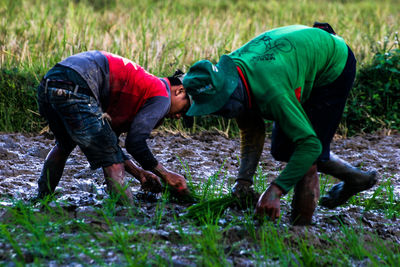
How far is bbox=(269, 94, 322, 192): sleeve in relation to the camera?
2363 mm

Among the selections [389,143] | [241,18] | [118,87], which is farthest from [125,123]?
[241,18]

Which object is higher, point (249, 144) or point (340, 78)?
point (340, 78)

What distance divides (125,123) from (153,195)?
486 mm

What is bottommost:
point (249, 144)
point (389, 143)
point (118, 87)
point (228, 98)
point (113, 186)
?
point (389, 143)

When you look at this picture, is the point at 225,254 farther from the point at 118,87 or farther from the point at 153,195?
the point at 118,87

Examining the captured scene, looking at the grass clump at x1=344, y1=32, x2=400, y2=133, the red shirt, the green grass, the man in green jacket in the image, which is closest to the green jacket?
the man in green jacket

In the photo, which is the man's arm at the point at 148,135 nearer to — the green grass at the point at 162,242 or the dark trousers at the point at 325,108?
the green grass at the point at 162,242

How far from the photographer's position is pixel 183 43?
6309mm

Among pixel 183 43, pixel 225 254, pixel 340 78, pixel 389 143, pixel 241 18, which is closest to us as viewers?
pixel 225 254

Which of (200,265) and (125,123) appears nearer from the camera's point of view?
(200,265)

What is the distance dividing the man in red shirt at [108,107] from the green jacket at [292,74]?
59cm

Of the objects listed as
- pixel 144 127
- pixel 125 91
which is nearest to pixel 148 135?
pixel 144 127

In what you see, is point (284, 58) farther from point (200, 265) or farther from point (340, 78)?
point (200, 265)

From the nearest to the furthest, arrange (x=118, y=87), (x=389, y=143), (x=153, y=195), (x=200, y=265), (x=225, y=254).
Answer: (x=200, y=265) < (x=225, y=254) < (x=118, y=87) < (x=153, y=195) < (x=389, y=143)
